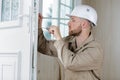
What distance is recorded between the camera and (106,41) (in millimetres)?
3109

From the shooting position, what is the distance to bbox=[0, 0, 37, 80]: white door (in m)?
1.64

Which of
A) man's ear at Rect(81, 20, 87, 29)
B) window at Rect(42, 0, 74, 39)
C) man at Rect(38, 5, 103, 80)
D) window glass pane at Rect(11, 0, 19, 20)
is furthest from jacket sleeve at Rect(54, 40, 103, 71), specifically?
window at Rect(42, 0, 74, 39)

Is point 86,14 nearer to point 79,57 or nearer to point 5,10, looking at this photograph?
point 79,57

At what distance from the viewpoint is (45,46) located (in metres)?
2.05

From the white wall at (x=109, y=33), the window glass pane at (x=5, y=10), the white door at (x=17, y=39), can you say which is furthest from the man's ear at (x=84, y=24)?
the white wall at (x=109, y=33)

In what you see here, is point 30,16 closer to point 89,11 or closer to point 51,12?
point 89,11

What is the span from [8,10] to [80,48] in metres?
0.58

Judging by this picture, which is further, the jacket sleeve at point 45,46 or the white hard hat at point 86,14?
the jacket sleeve at point 45,46

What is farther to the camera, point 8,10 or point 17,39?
point 8,10

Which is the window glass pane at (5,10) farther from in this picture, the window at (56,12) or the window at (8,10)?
the window at (56,12)

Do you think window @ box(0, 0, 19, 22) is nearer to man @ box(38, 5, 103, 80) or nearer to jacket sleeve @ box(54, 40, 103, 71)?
man @ box(38, 5, 103, 80)

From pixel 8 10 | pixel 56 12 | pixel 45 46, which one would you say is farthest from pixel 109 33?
pixel 8 10

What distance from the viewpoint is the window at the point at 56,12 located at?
2549 millimetres

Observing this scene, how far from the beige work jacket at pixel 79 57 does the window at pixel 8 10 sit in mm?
256
